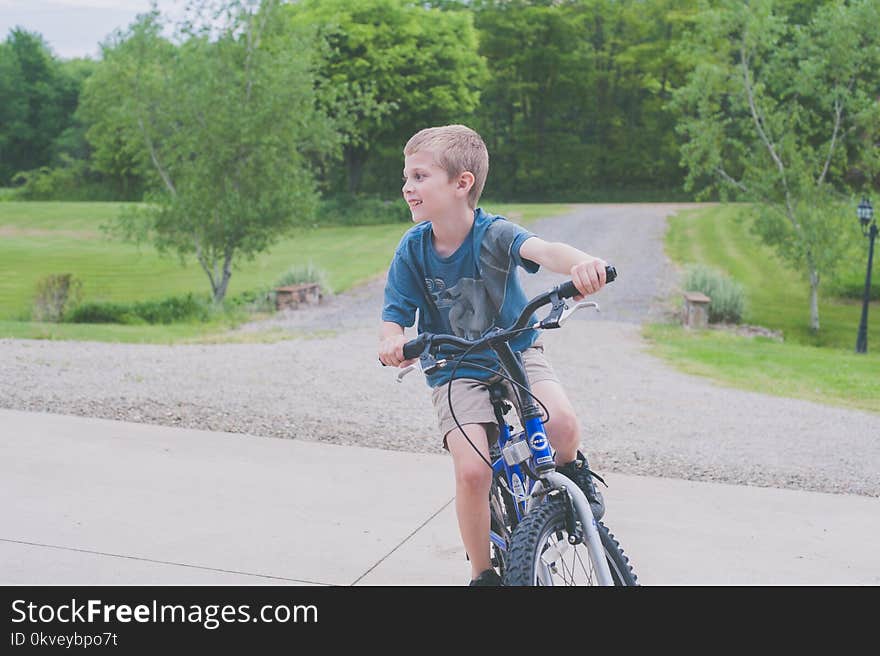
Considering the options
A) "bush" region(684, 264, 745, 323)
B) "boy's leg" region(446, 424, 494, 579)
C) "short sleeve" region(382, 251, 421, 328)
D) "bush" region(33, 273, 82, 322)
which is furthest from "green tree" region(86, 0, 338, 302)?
"boy's leg" region(446, 424, 494, 579)

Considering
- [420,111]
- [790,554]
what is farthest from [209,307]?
[420,111]

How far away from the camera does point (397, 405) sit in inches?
281

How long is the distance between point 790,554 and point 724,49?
15498mm

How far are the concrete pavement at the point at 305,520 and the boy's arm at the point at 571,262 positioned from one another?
4.19ft

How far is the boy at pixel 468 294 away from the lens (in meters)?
2.75

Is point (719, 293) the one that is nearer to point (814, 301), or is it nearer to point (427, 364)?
point (814, 301)

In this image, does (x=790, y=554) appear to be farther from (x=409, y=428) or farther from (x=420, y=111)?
(x=420, y=111)

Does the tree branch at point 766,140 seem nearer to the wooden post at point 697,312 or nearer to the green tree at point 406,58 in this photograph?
the wooden post at point 697,312

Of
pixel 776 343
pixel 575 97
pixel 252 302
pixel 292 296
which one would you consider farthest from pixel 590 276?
pixel 575 97

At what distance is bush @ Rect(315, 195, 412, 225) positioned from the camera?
112 feet

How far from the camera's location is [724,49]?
17641 mm

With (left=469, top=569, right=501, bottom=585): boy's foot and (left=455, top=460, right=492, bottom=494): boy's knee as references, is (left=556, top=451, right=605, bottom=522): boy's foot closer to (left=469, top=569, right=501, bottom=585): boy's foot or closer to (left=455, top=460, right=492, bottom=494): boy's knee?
(left=455, top=460, right=492, bottom=494): boy's knee

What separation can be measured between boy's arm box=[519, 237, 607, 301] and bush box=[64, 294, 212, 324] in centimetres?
1317

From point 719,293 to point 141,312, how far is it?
9.37m
